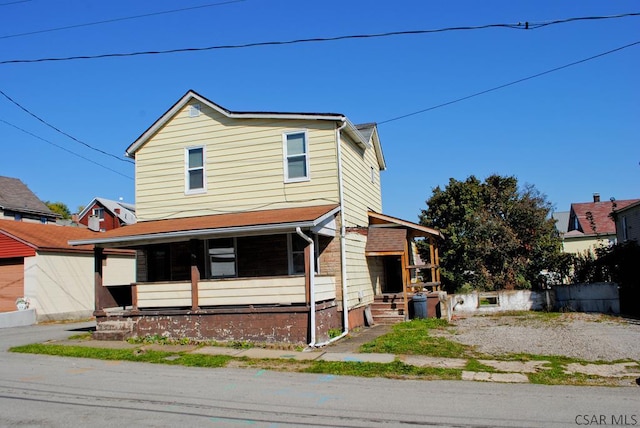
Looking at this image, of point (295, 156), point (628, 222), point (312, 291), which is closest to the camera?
point (312, 291)

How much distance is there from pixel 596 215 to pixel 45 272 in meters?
44.6

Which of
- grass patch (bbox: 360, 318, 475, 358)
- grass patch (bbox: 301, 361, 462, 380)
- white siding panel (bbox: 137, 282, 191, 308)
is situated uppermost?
white siding panel (bbox: 137, 282, 191, 308)

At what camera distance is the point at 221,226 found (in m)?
14.6

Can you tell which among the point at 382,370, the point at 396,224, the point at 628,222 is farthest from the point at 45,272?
the point at 628,222

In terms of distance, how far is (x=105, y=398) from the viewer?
855 centimetres

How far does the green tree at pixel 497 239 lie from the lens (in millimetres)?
23516

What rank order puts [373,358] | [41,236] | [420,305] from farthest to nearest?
1. [41,236]
2. [420,305]
3. [373,358]

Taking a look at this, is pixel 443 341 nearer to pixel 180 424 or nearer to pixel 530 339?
pixel 530 339

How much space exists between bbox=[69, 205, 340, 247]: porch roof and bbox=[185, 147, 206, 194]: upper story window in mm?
1148

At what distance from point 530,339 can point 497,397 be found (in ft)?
20.8

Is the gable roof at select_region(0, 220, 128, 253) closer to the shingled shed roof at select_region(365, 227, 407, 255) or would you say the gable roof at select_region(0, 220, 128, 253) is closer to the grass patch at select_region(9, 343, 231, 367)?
the grass patch at select_region(9, 343, 231, 367)

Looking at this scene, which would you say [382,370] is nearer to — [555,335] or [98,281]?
[555,335]

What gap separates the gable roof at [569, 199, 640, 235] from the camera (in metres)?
44.7

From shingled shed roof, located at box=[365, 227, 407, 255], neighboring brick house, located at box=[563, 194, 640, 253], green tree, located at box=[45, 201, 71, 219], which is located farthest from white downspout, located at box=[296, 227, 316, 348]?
green tree, located at box=[45, 201, 71, 219]
